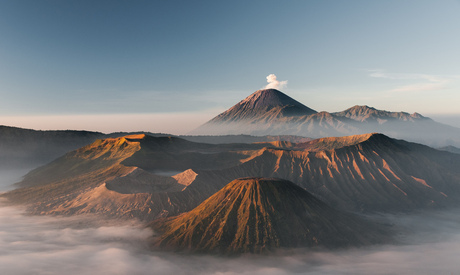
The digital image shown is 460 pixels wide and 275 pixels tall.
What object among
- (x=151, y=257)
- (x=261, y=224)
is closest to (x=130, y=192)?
(x=151, y=257)

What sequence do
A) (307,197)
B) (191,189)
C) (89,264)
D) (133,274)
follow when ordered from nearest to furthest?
1. (133,274)
2. (89,264)
3. (307,197)
4. (191,189)

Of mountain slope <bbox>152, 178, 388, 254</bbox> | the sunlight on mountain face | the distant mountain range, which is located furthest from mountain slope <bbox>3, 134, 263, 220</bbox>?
mountain slope <bbox>152, 178, 388, 254</bbox>

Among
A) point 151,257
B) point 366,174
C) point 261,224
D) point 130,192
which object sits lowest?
point 151,257

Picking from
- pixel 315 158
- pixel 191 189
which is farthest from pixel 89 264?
pixel 315 158

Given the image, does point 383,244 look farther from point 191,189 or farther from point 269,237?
point 191,189

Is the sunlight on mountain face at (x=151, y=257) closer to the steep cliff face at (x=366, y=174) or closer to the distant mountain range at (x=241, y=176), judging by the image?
the distant mountain range at (x=241, y=176)

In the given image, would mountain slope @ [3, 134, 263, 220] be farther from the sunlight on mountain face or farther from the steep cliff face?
the steep cliff face

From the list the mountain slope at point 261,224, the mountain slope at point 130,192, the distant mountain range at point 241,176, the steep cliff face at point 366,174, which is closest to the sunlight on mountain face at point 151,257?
the mountain slope at point 261,224

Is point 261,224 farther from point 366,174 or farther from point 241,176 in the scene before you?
point 366,174
